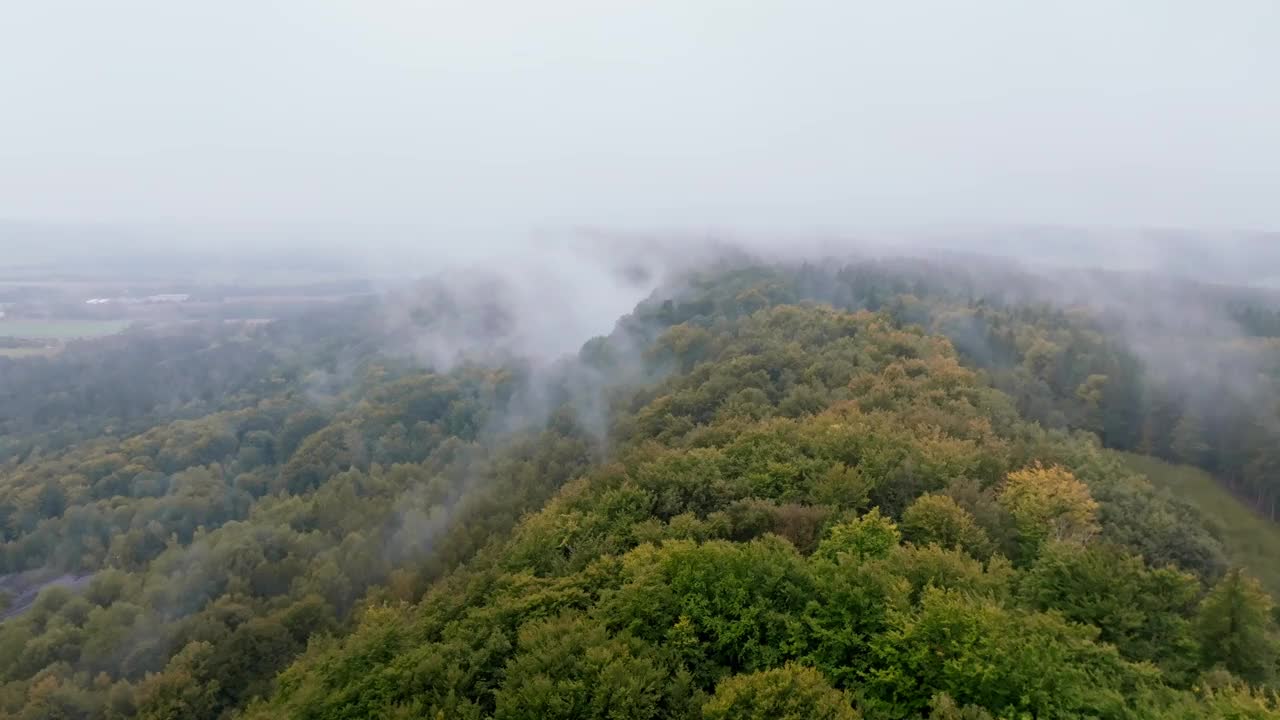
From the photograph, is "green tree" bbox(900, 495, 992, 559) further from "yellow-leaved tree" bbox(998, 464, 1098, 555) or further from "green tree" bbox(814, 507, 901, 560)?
"yellow-leaved tree" bbox(998, 464, 1098, 555)

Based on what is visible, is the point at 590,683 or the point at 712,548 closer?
the point at 590,683

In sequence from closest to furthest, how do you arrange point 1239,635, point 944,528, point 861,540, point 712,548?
1. point 1239,635
2. point 712,548
3. point 861,540
4. point 944,528

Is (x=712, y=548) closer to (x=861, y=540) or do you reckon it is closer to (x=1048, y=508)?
(x=861, y=540)

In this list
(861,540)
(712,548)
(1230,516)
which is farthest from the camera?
(1230,516)

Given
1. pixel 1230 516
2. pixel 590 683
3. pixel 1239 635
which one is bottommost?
pixel 1230 516

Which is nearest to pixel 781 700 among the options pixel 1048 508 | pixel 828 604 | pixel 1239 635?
pixel 828 604

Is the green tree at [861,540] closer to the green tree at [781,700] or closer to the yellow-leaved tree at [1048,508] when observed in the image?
the green tree at [781,700]

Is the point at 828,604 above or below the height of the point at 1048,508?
above
